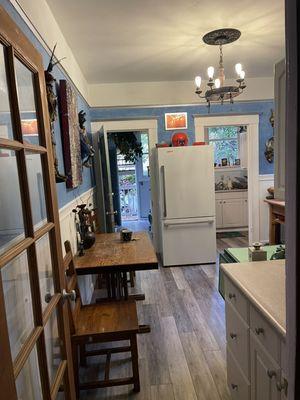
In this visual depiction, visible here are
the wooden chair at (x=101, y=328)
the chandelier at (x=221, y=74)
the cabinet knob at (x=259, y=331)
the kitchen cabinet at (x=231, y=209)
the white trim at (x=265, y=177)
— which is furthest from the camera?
the kitchen cabinet at (x=231, y=209)

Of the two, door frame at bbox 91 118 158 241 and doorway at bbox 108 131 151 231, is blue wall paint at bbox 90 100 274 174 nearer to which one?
door frame at bbox 91 118 158 241

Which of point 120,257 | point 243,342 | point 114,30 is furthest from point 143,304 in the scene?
point 114,30

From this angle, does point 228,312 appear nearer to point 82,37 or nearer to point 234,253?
point 234,253

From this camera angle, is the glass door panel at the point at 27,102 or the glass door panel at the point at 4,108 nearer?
the glass door panel at the point at 4,108

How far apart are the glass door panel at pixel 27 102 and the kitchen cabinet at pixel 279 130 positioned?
3.00 feet

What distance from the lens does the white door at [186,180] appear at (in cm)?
402

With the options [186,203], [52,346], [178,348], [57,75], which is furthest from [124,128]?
[52,346]

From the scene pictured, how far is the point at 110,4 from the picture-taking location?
2.16 meters

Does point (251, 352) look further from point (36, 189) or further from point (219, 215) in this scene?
point (219, 215)

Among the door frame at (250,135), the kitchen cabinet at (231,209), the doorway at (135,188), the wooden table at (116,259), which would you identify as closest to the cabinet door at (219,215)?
the kitchen cabinet at (231,209)

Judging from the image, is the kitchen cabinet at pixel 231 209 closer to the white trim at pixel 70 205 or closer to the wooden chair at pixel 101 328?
the white trim at pixel 70 205

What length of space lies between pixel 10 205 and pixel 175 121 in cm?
383

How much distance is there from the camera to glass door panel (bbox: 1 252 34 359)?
0.96 meters

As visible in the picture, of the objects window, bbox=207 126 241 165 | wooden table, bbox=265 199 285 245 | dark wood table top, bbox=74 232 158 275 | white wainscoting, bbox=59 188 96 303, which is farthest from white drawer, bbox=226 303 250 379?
window, bbox=207 126 241 165
